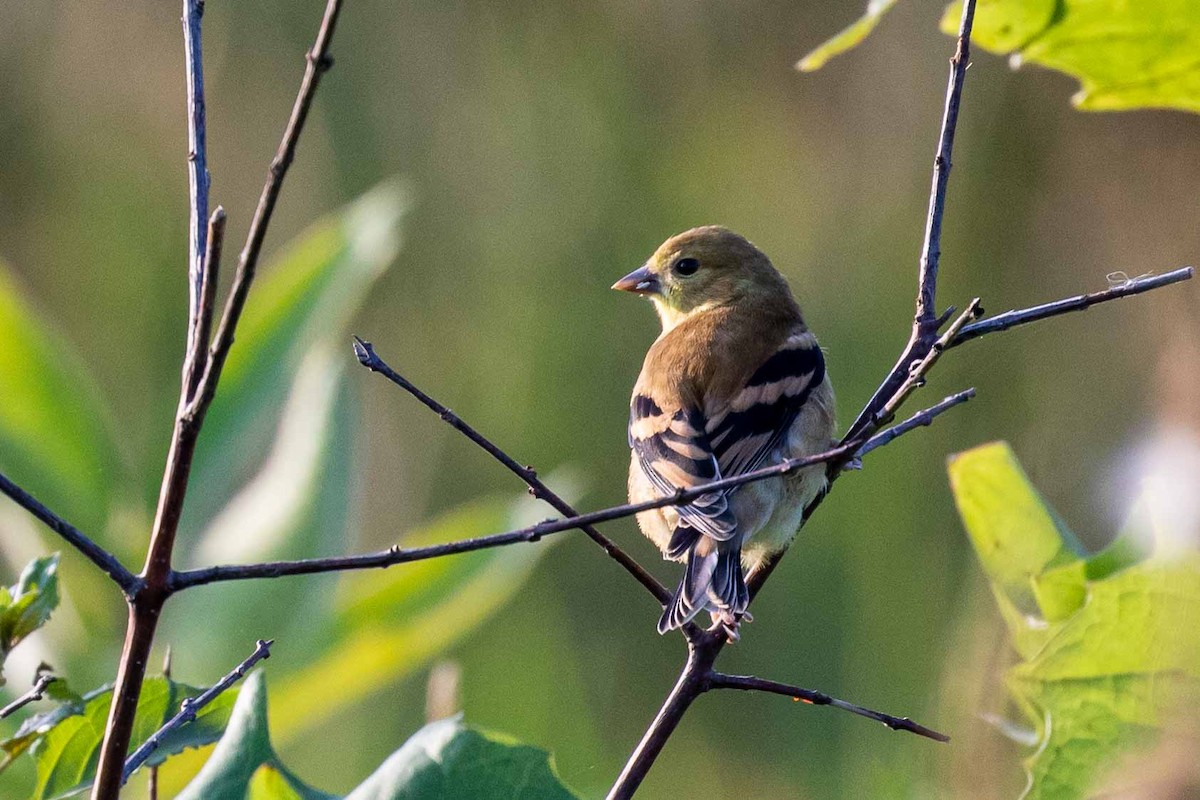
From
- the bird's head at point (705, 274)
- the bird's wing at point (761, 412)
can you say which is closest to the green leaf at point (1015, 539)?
the bird's wing at point (761, 412)

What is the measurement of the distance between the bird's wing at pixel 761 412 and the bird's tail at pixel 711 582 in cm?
16

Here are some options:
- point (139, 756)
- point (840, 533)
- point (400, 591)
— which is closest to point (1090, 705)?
point (139, 756)

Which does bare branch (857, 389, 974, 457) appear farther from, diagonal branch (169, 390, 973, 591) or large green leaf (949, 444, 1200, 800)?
large green leaf (949, 444, 1200, 800)

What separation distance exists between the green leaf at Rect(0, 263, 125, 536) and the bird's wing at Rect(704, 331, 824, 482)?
3.22 ft

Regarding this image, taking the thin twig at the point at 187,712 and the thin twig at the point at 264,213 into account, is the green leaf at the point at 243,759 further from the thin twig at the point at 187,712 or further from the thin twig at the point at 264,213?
the thin twig at the point at 264,213

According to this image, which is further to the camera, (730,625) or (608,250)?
(608,250)

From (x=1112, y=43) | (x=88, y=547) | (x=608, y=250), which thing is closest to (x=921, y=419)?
(x=1112, y=43)

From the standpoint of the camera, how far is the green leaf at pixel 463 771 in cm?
Result: 89

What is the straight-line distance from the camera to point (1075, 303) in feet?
3.87

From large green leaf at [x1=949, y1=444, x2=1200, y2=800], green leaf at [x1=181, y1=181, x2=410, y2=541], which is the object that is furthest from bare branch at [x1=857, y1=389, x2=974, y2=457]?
green leaf at [x1=181, y1=181, x2=410, y2=541]

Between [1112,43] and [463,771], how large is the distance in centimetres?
102

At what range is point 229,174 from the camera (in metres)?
4.56

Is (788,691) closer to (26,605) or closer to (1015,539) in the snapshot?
(1015,539)

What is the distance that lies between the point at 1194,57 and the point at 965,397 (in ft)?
1.69
